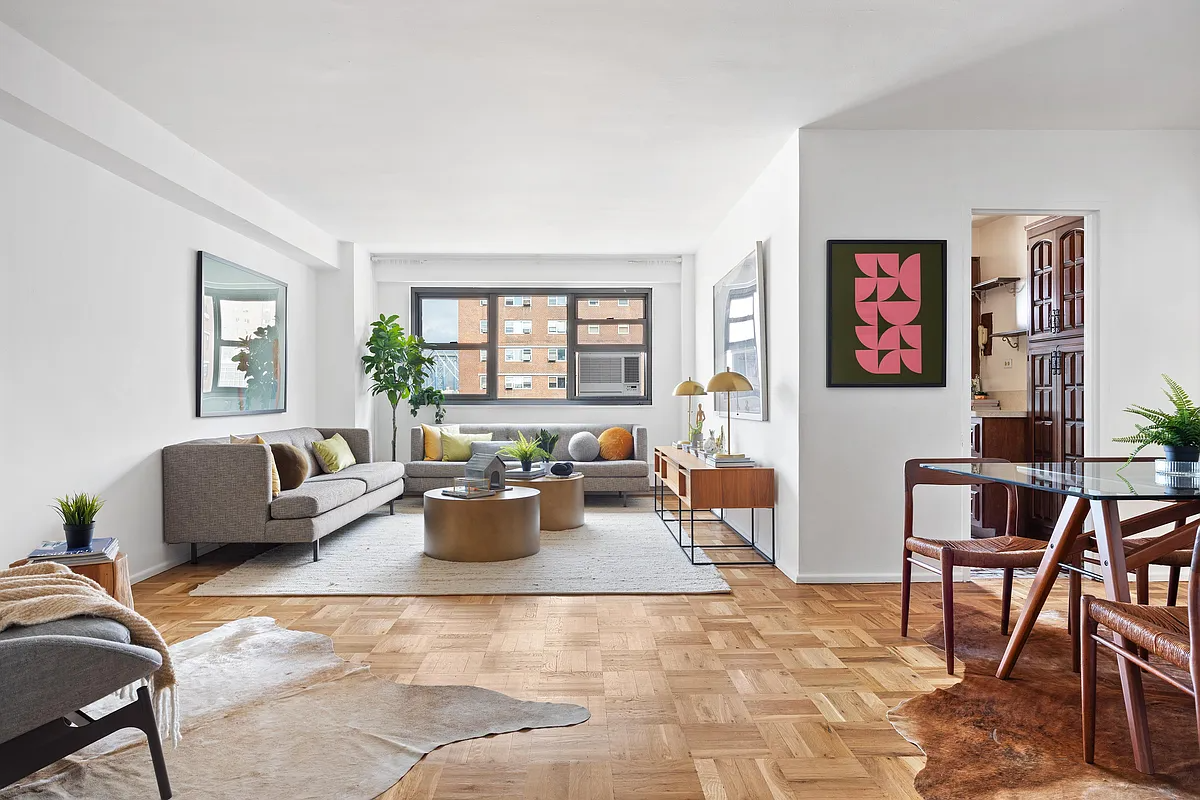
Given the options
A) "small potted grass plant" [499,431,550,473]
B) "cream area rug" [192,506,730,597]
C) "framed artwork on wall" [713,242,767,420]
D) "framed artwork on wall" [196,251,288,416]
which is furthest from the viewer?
"small potted grass plant" [499,431,550,473]

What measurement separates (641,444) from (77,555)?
5.65 m

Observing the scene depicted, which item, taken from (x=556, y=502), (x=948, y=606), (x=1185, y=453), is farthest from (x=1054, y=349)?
(x=556, y=502)

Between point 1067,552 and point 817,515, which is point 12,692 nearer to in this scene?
point 1067,552

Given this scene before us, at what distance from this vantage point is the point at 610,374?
9.14 metres

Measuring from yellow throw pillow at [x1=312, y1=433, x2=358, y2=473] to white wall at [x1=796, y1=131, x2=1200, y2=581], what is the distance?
13.0ft

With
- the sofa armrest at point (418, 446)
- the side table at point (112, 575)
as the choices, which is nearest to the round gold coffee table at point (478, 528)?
the side table at point (112, 575)

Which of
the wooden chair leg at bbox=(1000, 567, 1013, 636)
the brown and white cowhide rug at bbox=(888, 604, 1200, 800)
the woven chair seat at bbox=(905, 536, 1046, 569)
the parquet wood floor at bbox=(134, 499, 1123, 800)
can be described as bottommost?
the parquet wood floor at bbox=(134, 499, 1123, 800)

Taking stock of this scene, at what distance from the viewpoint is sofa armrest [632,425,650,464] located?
8.25 meters

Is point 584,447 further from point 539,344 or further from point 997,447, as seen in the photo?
point 997,447

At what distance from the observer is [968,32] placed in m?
3.34

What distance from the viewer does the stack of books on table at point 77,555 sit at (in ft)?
10.6

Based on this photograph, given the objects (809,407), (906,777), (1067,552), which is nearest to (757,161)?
(809,407)

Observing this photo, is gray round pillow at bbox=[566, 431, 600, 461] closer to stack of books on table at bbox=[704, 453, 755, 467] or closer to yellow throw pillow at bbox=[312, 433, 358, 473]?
yellow throw pillow at bbox=[312, 433, 358, 473]

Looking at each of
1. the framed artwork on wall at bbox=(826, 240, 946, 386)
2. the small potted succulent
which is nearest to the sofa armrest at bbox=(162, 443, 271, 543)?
the small potted succulent
